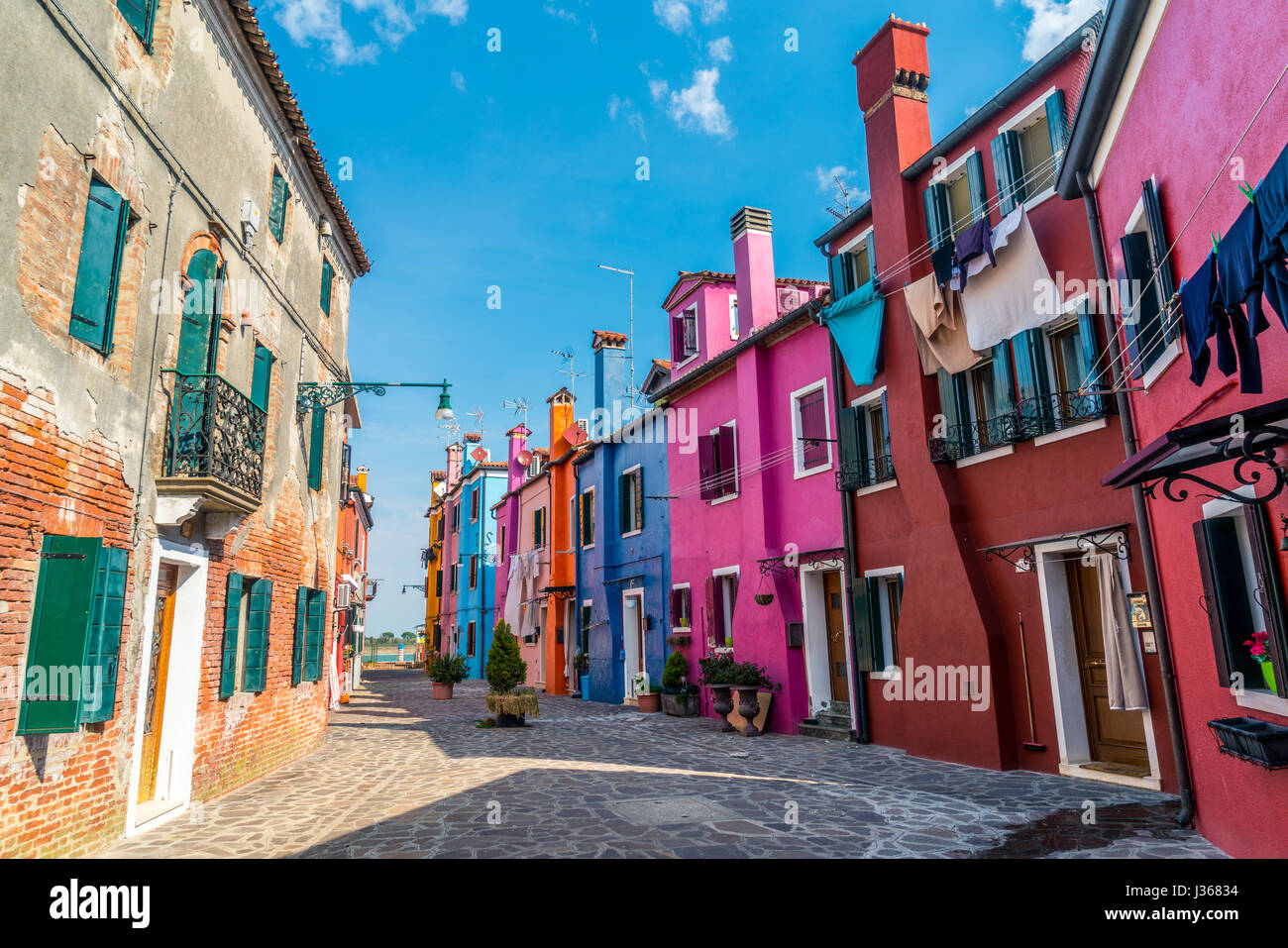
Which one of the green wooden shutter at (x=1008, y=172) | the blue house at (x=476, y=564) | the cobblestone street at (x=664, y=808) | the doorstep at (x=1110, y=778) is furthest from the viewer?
the blue house at (x=476, y=564)

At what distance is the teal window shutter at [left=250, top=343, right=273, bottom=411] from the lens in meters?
10.1

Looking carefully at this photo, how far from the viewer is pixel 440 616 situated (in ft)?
137

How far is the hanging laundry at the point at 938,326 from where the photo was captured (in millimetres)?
10555

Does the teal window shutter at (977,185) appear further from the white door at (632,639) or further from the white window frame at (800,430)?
the white door at (632,639)

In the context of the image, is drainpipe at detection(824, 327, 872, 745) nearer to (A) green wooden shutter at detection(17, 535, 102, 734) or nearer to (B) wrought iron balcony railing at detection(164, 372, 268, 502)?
(B) wrought iron balcony railing at detection(164, 372, 268, 502)

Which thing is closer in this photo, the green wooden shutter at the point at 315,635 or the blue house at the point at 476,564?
the green wooden shutter at the point at 315,635

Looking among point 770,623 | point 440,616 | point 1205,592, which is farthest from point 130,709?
point 440,616

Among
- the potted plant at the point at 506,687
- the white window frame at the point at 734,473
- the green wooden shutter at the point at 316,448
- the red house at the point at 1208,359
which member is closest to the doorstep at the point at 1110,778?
the red house at the point at 1208,359

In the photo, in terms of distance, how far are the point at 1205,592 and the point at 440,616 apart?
39.7 m

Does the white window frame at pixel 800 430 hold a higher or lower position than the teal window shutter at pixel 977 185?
lower

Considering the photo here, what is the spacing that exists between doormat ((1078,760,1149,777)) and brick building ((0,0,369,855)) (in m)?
9.91

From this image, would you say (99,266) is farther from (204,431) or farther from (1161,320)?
(1161,320)

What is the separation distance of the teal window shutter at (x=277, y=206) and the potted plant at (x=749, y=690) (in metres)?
10.4

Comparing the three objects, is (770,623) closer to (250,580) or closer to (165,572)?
(250,580)
